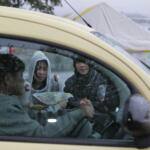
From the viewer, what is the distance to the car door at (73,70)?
1729 millimetres

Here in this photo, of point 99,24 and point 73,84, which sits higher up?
point 99,24

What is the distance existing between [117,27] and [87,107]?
6449 mm

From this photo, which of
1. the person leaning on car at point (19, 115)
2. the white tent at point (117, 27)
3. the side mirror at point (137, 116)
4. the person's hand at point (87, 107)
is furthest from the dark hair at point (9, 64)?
the white tent at point (117, 27)

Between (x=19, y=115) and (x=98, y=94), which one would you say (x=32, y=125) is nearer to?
(x=19, y=115)

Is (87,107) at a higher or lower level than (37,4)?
lower

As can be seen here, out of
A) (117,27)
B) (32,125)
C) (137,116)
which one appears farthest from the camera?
(117,27)

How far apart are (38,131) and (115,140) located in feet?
1.47

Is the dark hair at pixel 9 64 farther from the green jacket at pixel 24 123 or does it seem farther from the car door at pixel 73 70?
the green jacket at pixel 24 123

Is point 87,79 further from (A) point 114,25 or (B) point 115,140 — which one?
(A) point 114,25

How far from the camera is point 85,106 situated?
72.9 inches

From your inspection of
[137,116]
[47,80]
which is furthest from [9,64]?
[137,116]

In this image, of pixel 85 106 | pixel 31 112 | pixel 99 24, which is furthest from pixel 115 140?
pixel 99 24

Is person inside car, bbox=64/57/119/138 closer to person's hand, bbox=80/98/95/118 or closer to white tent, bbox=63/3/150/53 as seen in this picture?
person's hand, bbox=80/98/95/118

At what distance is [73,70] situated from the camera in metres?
1.85
